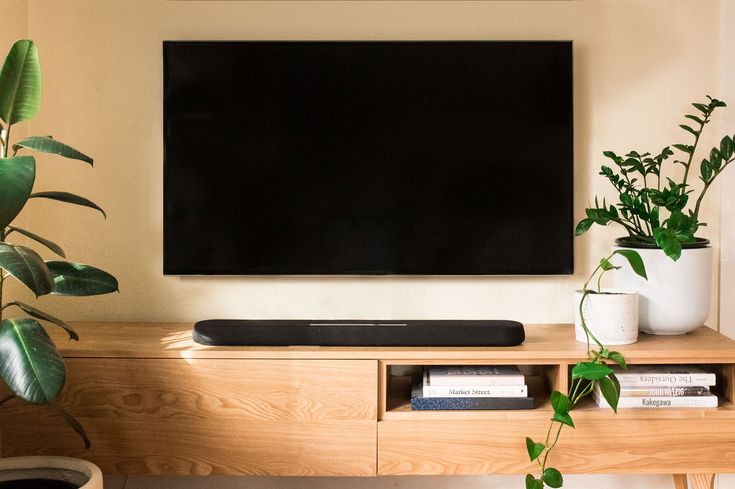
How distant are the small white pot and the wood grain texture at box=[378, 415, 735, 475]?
22 centimetres

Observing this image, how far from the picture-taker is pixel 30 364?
4.74ft

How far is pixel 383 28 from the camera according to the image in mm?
2215

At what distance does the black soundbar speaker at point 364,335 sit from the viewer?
6.28 ft

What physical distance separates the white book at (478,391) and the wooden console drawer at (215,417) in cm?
18

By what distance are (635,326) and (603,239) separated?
0.40 metres

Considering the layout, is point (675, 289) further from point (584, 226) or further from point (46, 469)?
point (46, 469)

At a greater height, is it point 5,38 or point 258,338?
point 5,38

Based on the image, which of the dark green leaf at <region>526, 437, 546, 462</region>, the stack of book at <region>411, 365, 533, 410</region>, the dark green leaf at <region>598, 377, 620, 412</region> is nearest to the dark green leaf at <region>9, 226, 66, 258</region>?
the stack of book at <region>411, 365, 533, 410</region>

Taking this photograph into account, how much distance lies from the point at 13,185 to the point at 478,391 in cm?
123

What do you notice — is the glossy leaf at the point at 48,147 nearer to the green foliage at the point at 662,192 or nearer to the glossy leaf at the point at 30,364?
the glossy leaf at the point at 30,364

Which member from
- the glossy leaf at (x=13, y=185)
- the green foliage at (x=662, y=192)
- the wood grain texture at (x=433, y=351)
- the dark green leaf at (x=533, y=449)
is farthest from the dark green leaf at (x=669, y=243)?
the glossy leaf at (x=13, y=185)

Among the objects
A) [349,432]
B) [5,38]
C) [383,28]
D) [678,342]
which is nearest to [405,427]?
[349,432]

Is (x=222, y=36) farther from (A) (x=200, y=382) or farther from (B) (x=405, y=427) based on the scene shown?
(B) (x=405, y=427)

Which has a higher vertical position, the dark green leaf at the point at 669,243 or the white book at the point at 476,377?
the dark green leaf at the point at 669,243
